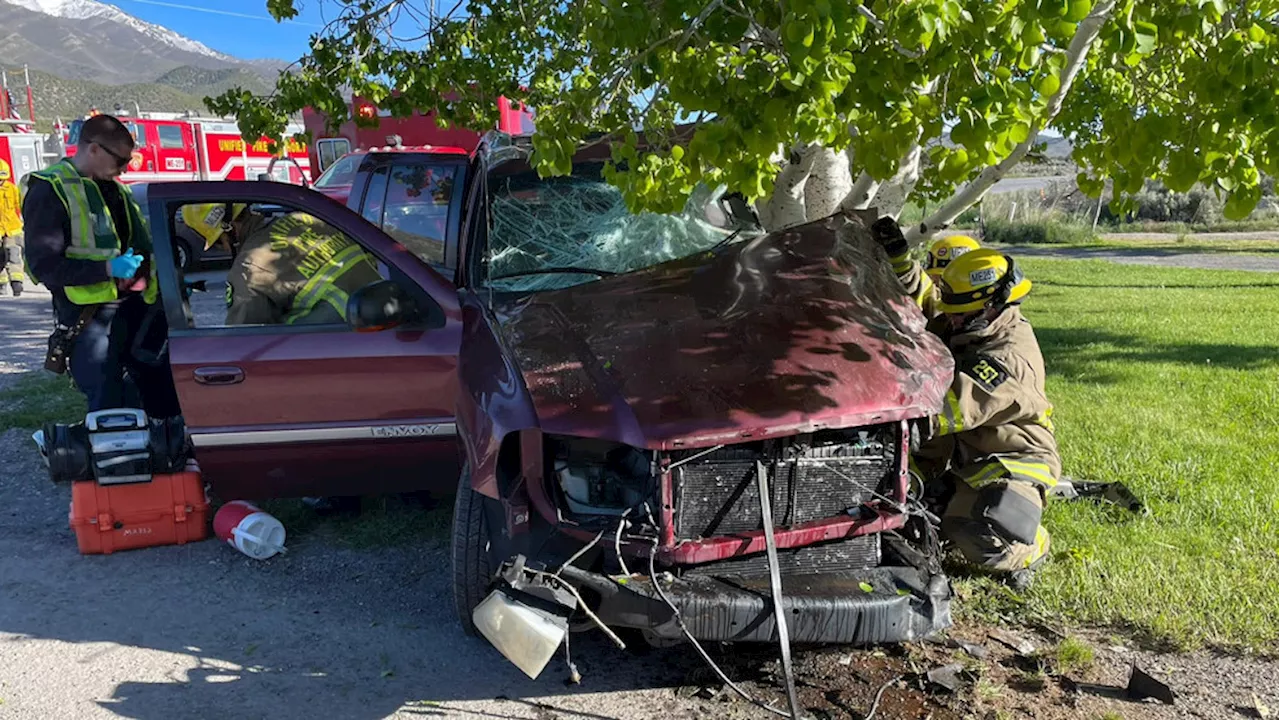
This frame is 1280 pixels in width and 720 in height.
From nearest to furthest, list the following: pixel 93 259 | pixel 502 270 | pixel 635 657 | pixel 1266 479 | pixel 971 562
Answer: pixel 635 657 < pixel 971 562 < pixel 502 270 < pixel 93 259 < pixel 1266 479

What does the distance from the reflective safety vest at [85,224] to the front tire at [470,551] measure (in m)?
2.34

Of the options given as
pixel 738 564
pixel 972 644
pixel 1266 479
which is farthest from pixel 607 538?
pixel 1266 479

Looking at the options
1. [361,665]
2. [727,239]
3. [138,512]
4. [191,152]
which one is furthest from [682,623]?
[191,152]

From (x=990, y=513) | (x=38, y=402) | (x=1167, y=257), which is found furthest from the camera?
(x=1167, y=257)

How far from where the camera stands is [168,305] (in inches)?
154

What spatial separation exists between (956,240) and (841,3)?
2.50 m

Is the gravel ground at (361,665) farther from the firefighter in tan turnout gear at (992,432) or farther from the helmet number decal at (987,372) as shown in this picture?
the helmet number decal at (987,372)

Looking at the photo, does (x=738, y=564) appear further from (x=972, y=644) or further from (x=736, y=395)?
(x=972, y=644)

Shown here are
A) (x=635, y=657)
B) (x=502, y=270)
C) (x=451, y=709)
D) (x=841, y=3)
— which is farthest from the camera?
(x=502, y=270)

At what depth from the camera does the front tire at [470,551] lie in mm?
3219

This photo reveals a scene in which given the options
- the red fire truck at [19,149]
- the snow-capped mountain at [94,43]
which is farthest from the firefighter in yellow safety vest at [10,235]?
the snow-capped mountain at [94,43]

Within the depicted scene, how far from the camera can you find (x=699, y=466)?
9.34 ft

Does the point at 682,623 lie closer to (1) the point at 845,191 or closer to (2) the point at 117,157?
(1) the point at 845,191

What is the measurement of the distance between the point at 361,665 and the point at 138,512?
5.25ft
